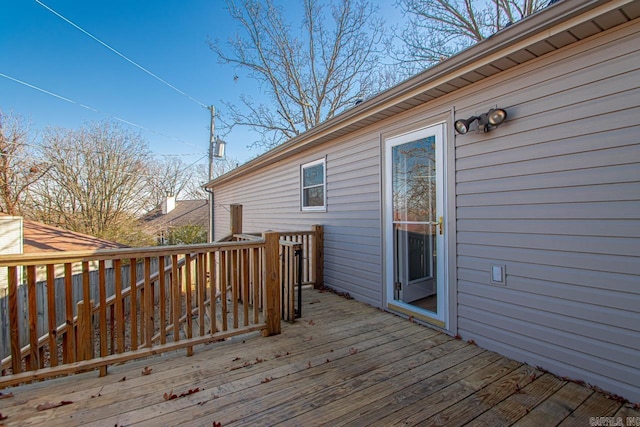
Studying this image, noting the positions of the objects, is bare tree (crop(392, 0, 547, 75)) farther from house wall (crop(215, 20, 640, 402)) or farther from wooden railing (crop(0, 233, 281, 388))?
wooden railing (crop(0, 233, 281, 388))

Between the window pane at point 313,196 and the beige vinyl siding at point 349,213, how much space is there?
200mm

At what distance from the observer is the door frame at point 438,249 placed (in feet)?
9.53

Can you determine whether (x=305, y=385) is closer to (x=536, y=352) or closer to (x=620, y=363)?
(x=536, y=352)

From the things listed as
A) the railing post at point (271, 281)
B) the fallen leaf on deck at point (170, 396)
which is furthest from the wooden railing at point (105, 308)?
the fallen leaf on deck at point (170, 396)

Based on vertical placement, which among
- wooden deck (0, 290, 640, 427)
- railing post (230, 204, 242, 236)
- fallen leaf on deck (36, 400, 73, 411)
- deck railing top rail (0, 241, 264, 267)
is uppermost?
railing post (230, 204, 242, 236)

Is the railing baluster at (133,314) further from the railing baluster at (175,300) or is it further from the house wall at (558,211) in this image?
the house wall at (558,211)

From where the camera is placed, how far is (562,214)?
214 centimetres

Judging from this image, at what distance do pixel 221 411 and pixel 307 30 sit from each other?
12.2 metres

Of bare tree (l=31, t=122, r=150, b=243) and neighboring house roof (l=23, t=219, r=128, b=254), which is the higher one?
bare tree (l=31, t=122, r=150, b=243)

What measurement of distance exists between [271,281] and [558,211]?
2.50 meters

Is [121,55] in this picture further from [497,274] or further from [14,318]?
[497,274]

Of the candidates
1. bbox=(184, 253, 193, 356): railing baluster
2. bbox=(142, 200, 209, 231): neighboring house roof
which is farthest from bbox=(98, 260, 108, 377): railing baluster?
bbox=(142, 200, 209, 231): neighboring house roof

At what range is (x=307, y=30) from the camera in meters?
10.9

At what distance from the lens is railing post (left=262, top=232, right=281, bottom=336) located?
2.89m
